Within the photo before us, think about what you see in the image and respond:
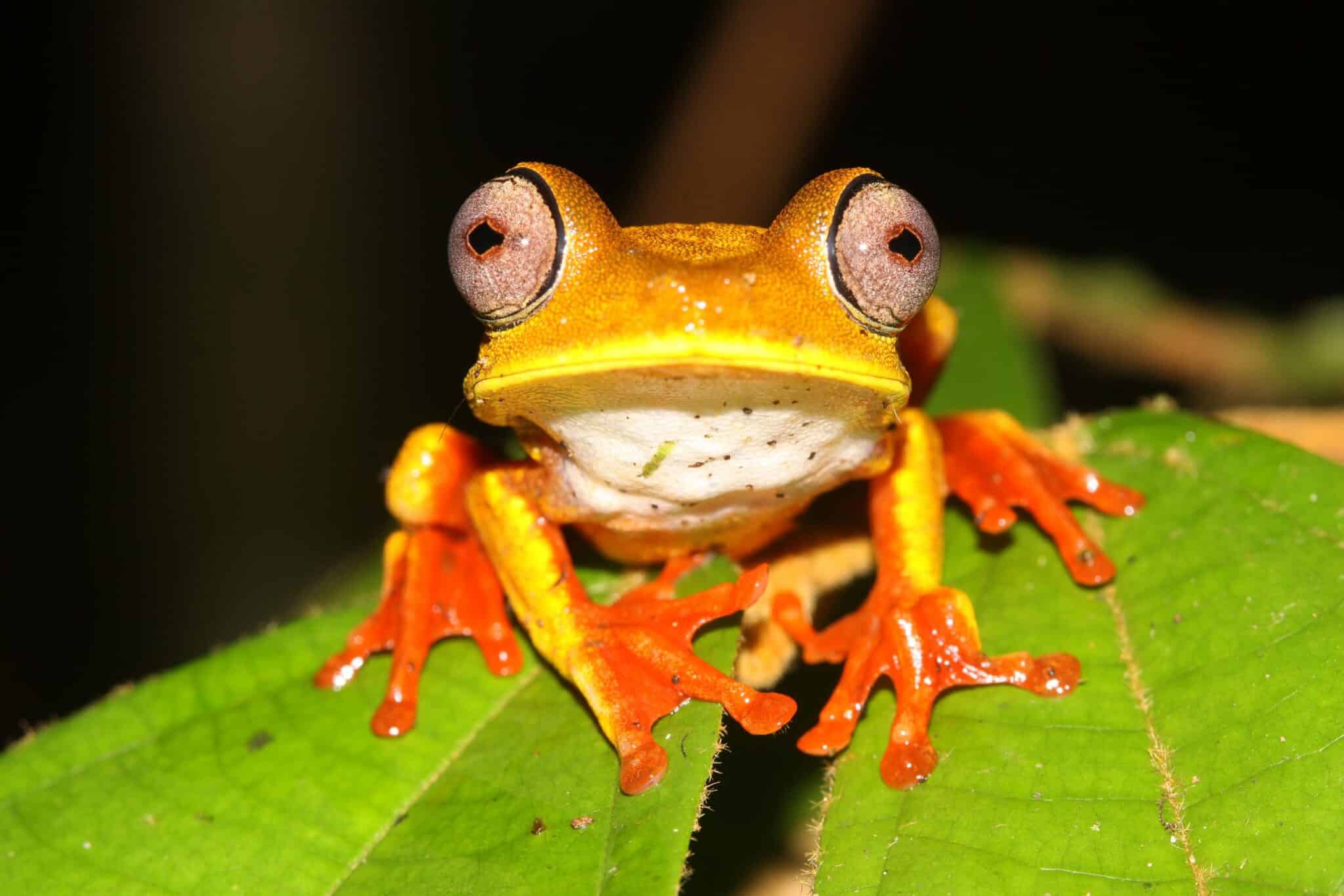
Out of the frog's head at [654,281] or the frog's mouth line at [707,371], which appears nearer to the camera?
the frog's mouth line at [707,371]

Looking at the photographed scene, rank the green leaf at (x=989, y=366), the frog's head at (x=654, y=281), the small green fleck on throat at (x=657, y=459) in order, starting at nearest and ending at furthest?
1. the frog's head at (x=654, y=281)
2. the small green fleck on throat at (x=657, y=459)
3. the green leaf at (x=989, y=366)

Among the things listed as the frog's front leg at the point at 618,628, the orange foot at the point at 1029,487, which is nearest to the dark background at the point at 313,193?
the orange foot at the point at 1029,487

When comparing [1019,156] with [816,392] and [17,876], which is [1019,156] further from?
[17,876]

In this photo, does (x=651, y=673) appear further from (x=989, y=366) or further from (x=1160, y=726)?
(x=989, y=366)

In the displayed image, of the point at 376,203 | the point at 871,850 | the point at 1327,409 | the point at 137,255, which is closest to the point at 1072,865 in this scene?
the point at 871,850

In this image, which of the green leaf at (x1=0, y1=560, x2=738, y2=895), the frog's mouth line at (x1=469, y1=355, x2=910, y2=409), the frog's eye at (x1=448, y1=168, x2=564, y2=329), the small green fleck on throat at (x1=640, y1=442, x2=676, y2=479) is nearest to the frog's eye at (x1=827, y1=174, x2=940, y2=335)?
the frog's mouth line at (x1=469, y1=355, x2=910, y2=409)

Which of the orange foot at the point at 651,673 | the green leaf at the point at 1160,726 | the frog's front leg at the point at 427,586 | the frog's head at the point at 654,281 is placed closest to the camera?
the green leaf at the point at 1160,726

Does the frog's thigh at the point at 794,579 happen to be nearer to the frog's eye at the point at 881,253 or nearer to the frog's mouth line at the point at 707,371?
the frog's mouth line at the point at 707,371

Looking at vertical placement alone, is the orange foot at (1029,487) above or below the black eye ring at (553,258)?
below

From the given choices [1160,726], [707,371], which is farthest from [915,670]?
[707,371]
